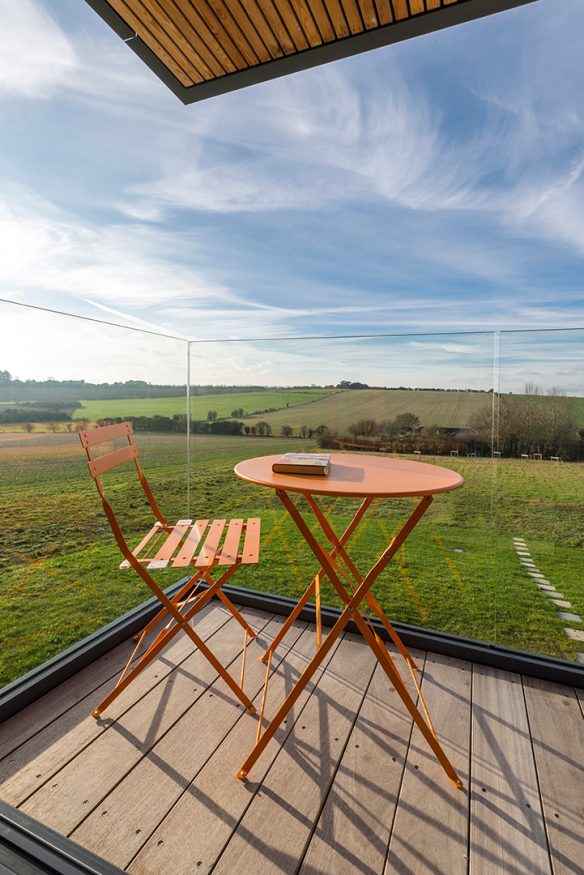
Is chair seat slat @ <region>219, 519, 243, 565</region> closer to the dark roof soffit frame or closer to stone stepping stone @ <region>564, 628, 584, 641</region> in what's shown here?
stone stepping stone @ <region>564, 628, 584, 641</region>

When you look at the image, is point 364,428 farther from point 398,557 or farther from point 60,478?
point 60,478

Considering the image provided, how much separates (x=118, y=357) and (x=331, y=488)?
5.15 feet

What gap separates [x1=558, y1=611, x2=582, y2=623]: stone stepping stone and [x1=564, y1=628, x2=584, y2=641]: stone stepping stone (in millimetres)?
39

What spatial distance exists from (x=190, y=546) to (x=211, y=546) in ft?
0.30

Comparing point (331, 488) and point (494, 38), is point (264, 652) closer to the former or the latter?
point (331, 488)

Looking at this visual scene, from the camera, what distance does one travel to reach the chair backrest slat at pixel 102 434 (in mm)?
1677

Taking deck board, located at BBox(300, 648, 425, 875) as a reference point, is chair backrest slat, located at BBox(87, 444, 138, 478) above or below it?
above

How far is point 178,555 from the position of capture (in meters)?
1.75

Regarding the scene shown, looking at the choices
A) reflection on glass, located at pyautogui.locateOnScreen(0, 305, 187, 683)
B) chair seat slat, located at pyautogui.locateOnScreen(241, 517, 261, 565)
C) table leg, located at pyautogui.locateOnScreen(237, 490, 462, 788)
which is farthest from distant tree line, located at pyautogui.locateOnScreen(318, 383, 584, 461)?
reflection on glass, located at pyautogui.locateOnScreen(0, 305, 187, 683)

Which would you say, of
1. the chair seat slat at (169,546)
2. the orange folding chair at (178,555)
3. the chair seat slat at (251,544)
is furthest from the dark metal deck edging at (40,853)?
the chair seat slat at (251,544)

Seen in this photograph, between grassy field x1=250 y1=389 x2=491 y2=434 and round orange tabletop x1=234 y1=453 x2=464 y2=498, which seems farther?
grassy field x1=250 y1=389 x2=491 y2=434

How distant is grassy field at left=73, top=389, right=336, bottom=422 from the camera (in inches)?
92.8

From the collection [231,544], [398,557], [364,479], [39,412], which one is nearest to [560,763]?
[398,557]

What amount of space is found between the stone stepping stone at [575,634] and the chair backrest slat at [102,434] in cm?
228
